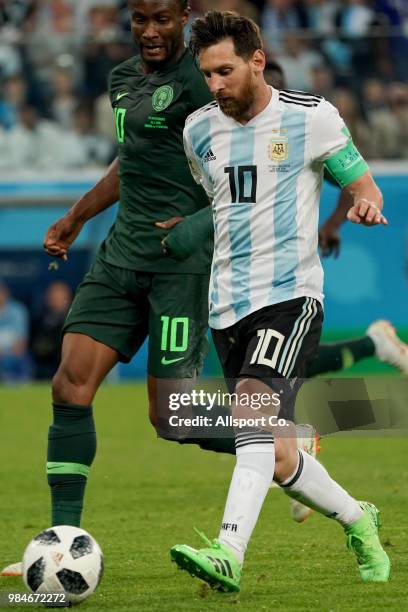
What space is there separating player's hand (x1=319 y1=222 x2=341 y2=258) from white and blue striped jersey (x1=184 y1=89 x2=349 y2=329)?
194 cm

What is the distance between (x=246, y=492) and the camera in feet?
16.3

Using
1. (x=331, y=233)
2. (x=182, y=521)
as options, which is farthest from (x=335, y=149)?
(x=182, y=521)

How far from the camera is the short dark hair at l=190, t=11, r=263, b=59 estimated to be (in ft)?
17.0

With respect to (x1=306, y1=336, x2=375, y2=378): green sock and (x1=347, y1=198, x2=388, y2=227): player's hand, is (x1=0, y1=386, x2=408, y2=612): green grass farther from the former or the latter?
(x1=347, y1=198, x2=388, y2=227): player's hand

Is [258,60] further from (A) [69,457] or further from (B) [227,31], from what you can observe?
(A) [69,457]

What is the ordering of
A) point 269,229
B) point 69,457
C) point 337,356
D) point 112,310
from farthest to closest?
point 337,356 → point 112,310 → point 69,457 → point 269,229

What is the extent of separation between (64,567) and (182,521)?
260 cm

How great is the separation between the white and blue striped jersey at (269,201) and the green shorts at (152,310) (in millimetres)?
789

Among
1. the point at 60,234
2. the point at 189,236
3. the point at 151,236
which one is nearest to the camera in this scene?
the point at 189,236

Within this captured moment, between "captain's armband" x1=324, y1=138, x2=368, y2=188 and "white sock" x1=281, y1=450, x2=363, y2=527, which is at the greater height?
"captain's armband" x1=324, y1=138, x2=368, y2=188

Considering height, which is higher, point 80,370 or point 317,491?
point 80,370

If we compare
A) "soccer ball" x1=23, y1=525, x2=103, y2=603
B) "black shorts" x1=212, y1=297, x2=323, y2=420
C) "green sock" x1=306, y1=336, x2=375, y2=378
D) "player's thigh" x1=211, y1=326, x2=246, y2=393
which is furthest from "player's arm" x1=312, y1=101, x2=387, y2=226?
"green sock" x1=306, y1=336, x2=375, y2=378

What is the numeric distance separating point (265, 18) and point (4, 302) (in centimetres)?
515

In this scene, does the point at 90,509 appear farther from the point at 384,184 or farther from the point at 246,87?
the point at 384,184
